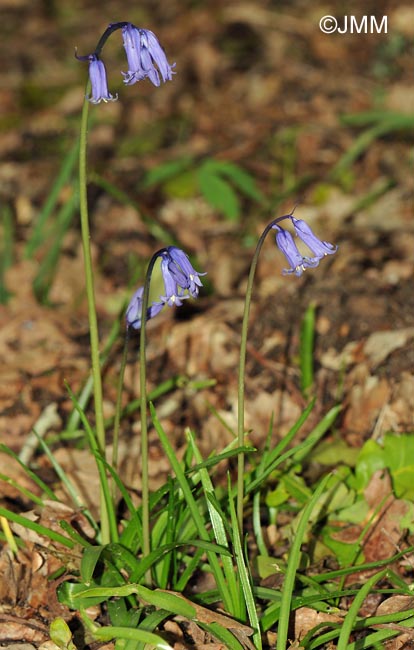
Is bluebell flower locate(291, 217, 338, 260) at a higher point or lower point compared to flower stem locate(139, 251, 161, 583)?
higher

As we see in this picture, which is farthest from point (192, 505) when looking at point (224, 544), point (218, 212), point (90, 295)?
point (218, 212)

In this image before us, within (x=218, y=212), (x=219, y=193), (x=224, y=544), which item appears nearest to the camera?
(x=224, y=544)

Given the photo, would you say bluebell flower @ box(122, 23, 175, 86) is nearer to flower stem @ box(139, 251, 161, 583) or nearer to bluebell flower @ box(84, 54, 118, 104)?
bluebell flower @ box(84, 54, 118, 104)

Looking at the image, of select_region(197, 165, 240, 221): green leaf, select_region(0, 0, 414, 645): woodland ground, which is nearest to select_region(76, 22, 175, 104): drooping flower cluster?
select_region(0, 0, 414, 645): woodland ground

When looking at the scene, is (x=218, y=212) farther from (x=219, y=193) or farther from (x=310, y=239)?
(x=310, y=239)

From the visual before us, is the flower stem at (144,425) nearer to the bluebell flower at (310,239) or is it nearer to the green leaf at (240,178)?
the bluebell flower at (310,239)

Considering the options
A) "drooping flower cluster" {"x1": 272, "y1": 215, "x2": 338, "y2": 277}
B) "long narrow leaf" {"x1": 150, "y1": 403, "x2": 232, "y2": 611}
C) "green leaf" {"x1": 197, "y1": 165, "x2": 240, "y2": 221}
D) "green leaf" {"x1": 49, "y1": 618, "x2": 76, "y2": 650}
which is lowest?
"green leaf" {"x1": 49, "y1": 618, "x2": 76, "y2": 650}
